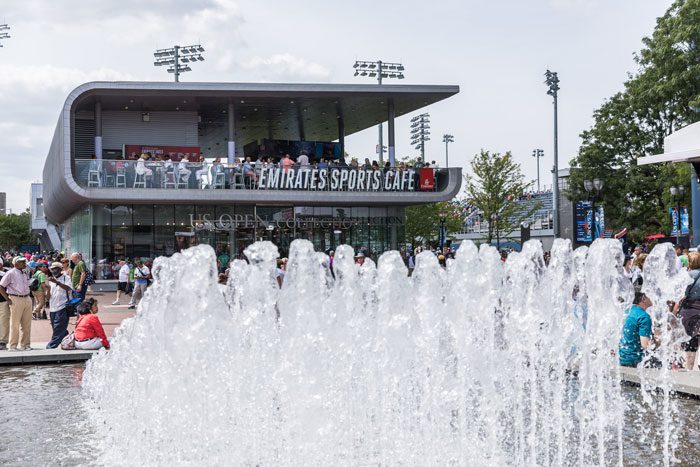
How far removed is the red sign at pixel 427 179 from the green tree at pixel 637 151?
11330 millimetres

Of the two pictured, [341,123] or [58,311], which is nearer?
[58,311]

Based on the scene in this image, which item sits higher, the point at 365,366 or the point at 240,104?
the point at 240,104

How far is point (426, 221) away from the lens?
235 feet

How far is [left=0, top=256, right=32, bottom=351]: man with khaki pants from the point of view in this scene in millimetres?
15648

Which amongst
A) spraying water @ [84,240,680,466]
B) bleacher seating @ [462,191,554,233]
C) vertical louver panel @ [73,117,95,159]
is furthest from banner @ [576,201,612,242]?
spraying water @ [84,240,680,466]

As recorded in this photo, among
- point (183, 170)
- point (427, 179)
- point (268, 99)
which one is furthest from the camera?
point (268, 99)

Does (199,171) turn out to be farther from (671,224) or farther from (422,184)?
(671,224)

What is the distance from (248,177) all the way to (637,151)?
23.7 metres

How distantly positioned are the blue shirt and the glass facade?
29.2 m

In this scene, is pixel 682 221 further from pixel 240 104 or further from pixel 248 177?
pixel 240 104

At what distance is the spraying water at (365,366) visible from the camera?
28.8 ft

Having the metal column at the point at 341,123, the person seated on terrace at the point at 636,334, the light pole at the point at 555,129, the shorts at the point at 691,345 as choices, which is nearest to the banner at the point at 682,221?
the light pole at the point at 555,129

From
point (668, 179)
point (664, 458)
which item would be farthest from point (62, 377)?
point (668, 179)

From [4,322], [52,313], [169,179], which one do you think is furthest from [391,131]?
[4,322]
